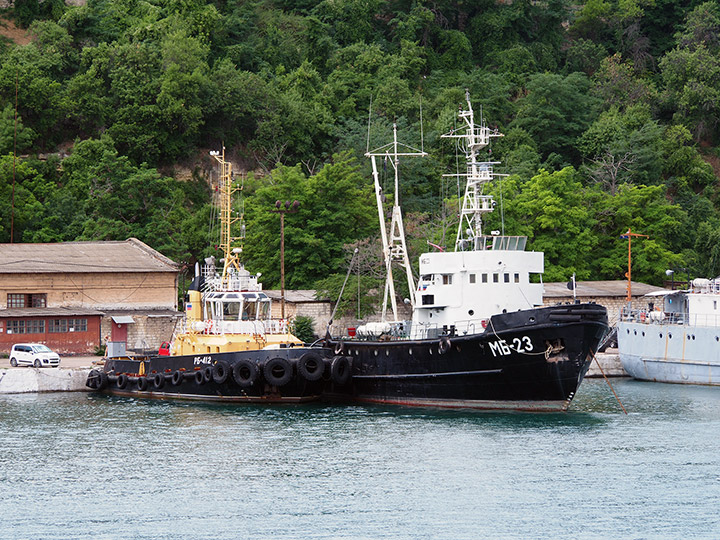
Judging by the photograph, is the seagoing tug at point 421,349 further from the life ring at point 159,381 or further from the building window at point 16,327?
the building window at point 16,327

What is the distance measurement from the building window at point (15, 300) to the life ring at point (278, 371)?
58.6ft

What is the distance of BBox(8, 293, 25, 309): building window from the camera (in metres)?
49.8

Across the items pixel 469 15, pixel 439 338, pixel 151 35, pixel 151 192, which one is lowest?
pixel 439 338

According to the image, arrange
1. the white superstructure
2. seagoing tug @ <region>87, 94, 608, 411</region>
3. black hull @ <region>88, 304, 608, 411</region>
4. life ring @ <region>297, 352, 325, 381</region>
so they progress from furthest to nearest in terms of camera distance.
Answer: the white superstructure, life ring @ <region>297, 352, 325, 381</region>, seagoing tug @ <region>87, 94, 608, 411</region>, black hull @ <region>88, 304, 608, 411</region>

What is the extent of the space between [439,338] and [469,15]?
198 feet

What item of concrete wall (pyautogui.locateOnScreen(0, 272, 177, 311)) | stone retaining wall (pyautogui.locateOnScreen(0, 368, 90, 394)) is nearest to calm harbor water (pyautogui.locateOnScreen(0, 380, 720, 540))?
stone retaining wall (pyautogui.locateOnScreen(0, 368, 90, 394))

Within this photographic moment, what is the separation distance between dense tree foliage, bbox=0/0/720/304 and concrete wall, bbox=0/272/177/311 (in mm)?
6181

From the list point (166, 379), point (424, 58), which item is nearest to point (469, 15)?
point (424, 58)

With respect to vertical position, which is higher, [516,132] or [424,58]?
[424,58]

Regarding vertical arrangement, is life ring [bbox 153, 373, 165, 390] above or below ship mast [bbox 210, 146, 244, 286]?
below

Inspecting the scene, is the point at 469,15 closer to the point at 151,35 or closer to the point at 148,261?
the point at 151,35

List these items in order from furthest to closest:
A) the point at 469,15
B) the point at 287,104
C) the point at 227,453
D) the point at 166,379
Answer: the point at 469,15 → the point at 287,104 → the point at 166,379 → the point at 227,453

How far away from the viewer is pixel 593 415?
115 ft

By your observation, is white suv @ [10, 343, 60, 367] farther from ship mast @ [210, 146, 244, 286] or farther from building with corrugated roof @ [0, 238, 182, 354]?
ship mast @ [210, 146, 244, 286]
